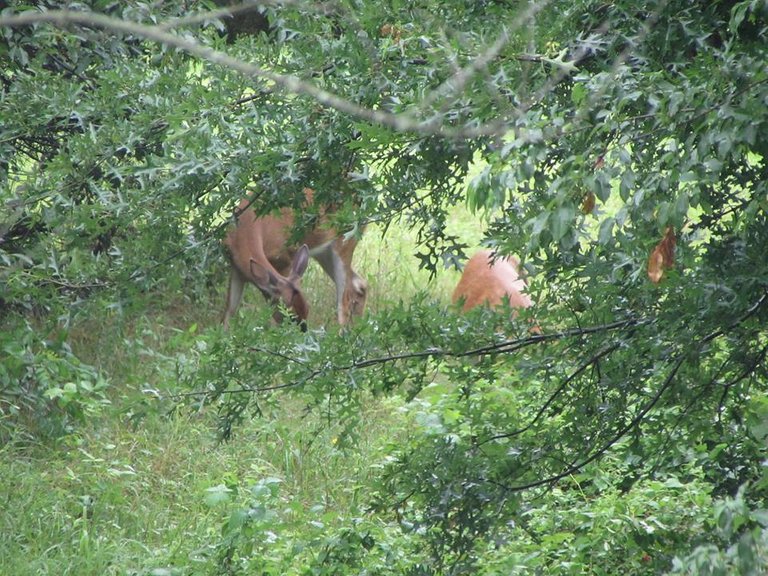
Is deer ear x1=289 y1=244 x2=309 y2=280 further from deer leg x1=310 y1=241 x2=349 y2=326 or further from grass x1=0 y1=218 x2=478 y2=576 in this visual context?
grass x1=0 y1=218 x2=478 y2=576

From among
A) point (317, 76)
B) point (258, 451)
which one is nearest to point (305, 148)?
point (317, 76)

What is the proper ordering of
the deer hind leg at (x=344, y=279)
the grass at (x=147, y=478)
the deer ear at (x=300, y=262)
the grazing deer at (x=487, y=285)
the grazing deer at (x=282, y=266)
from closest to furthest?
the grass at (x=147, y=478)
the grazing deer at (x=487, y=285)
the grazing deer at (x=282, y=266)
the deer ear at (x=300, y=262)
the deer hind leg at (x=344, y=279)

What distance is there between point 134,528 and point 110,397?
64.9 inches

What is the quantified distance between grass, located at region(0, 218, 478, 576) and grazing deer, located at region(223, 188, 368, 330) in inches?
34.5

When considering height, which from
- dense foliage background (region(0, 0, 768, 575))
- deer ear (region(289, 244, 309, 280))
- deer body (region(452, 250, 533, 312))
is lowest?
dense foliage background (region(0, 0, 768, 575))

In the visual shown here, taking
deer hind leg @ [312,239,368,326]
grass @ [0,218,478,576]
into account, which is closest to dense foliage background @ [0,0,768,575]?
grass @ [0,218,478,576]

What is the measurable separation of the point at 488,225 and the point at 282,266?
21.6 feet

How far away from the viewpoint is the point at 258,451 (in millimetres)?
7227

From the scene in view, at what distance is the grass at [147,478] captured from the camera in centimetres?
568

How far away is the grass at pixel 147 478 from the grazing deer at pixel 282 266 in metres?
0.88

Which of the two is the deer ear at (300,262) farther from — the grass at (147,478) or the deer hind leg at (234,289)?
the grass at (147,478)

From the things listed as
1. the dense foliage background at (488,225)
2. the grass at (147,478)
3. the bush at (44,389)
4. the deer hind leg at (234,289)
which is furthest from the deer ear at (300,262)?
the dense foliage background at (488,225)

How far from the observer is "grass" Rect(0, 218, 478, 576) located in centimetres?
568

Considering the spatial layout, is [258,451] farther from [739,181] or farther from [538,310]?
[739,181]
